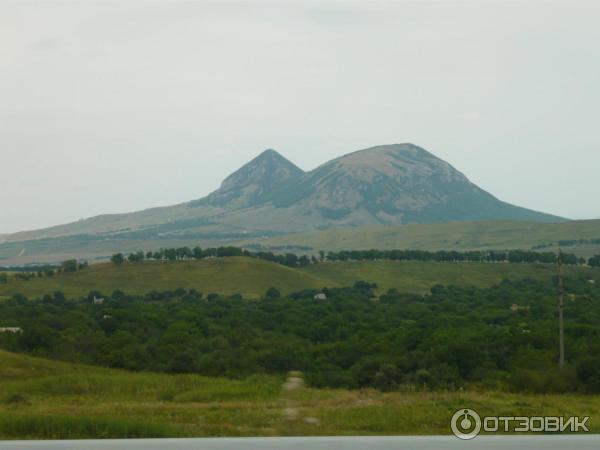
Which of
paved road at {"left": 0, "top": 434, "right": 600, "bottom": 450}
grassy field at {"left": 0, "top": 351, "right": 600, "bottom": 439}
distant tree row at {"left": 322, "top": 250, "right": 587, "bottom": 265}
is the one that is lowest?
distant tree row at {"left": 322, "top": 250, "right": 587, "bottom": 265}

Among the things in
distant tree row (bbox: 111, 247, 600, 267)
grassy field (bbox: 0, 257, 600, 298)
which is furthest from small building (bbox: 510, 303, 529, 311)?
distant tree row (bbox: 111, 247, 600, 267)

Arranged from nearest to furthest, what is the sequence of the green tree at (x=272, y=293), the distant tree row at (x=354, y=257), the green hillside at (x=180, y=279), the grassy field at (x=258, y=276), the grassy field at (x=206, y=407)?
the grassy field at (x=206, y=407) → the green tree at (x=272, y=293) → the green hillside at (x=180, y=279) → the grassy field at (x=258, y=276) → the distant tree row at (x=354, y=257)

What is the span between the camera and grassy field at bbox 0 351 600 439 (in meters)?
17.5

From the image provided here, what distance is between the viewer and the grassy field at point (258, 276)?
475 feet

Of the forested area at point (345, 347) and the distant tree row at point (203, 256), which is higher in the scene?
the distant tree row at point (203, 256)

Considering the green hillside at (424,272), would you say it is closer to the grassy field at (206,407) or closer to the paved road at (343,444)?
the grassy field at (206,407)

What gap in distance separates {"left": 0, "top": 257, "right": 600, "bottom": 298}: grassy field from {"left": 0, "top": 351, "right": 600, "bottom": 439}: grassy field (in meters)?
103

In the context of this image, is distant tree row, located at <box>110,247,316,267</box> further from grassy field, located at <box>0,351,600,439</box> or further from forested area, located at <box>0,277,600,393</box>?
grassy field, located at <box>0,351,600,439</box>

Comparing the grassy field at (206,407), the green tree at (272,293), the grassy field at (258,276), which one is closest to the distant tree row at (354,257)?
the grassy field at (258,276)

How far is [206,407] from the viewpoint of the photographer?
23.8 metres

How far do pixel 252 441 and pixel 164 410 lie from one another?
12836 mm

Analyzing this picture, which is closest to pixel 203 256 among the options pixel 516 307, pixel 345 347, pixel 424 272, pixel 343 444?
pixel 424 272

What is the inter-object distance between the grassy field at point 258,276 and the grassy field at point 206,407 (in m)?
103

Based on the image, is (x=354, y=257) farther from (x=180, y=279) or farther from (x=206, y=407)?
(x=206, y=407)
